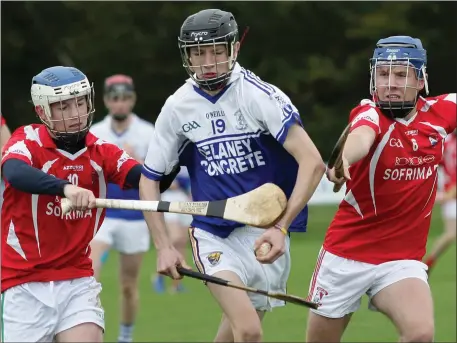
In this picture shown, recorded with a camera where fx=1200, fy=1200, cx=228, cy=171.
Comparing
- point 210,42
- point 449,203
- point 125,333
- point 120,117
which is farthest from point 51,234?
point 449,203

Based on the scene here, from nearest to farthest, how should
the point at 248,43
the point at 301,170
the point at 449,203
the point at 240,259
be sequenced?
the point at 301,170
the point at 240,259
the point at 449,203
the point at 248,43

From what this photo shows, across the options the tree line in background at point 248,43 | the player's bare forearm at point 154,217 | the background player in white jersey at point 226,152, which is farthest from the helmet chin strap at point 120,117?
the tree line in background at point 248,43

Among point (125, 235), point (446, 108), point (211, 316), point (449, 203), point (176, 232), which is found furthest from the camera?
point (176, 232)

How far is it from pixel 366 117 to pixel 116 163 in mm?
1370

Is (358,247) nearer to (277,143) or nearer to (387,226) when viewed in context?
(387,226)

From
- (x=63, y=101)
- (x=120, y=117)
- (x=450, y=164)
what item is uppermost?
(x=63, y=101)

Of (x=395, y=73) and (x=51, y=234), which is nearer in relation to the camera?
(x=51, y=234)

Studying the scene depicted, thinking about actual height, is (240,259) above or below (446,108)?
below

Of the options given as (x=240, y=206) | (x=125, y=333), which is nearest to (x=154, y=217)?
(x=240, y=206)

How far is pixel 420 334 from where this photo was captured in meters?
6.39

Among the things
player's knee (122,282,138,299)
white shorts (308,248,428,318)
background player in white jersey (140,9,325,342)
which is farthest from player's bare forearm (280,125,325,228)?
player's knee (122,282,138,299)

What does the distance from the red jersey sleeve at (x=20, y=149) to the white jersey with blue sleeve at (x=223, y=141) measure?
0.63 meters

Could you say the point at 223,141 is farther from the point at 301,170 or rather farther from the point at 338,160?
the point at 338,160

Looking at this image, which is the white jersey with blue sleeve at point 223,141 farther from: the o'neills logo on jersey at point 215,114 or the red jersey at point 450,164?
the red jersey at point 450,164
